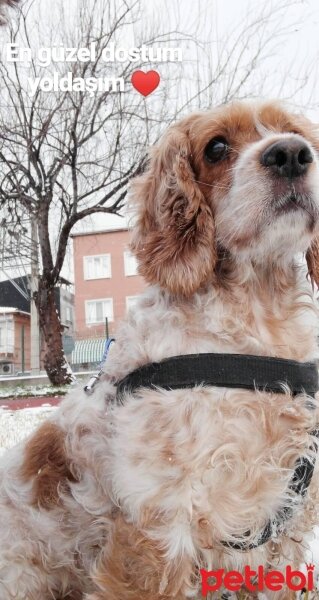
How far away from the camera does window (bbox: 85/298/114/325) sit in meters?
38.8

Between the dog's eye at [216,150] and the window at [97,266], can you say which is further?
the window at [97,266]

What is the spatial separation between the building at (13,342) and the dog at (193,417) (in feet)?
69.6

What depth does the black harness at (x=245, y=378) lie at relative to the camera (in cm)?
213

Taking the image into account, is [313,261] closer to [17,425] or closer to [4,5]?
[4,5]

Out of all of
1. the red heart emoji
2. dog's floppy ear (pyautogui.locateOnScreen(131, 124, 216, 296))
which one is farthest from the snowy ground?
the red heart emoji

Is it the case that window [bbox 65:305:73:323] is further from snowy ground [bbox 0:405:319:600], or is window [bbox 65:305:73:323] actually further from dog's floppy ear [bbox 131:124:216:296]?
dog's floppy ear [bbox 131:124:216:296]

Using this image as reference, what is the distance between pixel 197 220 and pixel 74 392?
94 cm

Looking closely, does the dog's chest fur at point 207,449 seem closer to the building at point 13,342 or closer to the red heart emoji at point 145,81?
the red heart emoji at point 145,81

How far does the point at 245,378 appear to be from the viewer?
2.14m

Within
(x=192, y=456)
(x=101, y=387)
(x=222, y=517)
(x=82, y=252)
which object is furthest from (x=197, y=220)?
(x=82, y=252)

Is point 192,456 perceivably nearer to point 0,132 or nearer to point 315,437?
point 315,437

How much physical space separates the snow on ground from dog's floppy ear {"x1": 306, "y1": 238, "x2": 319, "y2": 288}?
397cm

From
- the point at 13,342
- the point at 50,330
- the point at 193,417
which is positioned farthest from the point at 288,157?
the point at 13,342

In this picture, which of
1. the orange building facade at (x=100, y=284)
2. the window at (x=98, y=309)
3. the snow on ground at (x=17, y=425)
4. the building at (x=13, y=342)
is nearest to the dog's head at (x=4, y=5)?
the snow on ground at (x=17, y=425)
